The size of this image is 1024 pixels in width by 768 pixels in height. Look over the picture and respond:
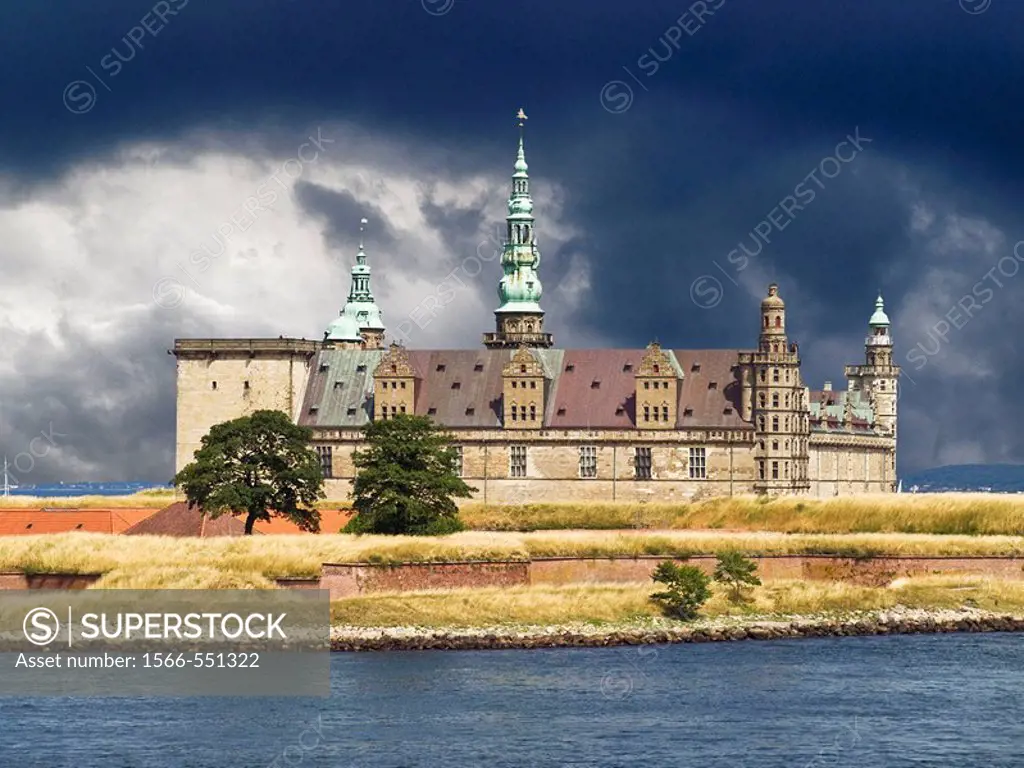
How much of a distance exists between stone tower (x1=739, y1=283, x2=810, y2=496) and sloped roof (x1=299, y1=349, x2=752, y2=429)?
1220mm

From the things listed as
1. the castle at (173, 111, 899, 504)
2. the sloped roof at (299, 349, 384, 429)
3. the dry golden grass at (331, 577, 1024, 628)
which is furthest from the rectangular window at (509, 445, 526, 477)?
the dry golden grass at (331, 577, 1024, 628)

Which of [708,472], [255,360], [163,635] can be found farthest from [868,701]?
[255,360]

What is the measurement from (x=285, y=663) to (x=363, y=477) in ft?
71.6

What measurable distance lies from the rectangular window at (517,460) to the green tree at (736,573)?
43008 millimetres

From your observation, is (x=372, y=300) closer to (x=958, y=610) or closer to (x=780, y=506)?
(x=780, y=506)

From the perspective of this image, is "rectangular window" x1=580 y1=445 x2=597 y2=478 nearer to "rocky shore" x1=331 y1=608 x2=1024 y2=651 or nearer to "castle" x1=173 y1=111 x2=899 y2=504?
"castle" x1=173 y1=111 x2=899 y2=504

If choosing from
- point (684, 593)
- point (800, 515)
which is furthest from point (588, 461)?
point (684, 593)

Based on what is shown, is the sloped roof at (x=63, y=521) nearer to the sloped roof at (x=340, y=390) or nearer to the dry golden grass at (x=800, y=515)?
the dry golden grass at (x=800, y=515)

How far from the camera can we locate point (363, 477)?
88.4m

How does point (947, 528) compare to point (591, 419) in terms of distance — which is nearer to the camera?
point (947, 528)

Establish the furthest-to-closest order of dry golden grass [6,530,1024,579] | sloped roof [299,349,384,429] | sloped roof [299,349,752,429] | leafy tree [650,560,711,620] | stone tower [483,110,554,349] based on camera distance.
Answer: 1. stone tower [483,110,554,349]
2. sloped roof [299,349,384,429]
3. sloped roof [299,349,752,429]
4. dry golden grass [6,530,1024,579]
5. leafy tree [650,560,711,620]

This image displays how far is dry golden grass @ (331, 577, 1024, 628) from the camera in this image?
7488 centimetres

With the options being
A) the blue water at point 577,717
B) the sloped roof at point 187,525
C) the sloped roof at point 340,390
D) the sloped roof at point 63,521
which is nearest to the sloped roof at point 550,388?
the sloped roof at point 340,390

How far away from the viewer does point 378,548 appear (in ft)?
259
